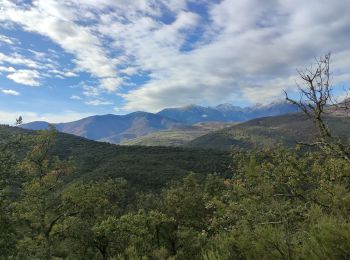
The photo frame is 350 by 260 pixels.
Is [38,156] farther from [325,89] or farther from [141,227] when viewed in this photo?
[325,89]

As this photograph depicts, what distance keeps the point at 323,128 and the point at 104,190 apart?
3795cm

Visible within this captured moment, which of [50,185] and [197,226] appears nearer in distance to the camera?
[50,185]

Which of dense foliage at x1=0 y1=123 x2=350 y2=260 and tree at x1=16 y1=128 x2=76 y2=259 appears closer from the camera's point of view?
dense foliage at x1=0 y1=123 x2=350 y2=260

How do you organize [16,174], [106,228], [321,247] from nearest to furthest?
[321,247], [16,174], [106,228]

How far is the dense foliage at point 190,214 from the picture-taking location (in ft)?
53.0

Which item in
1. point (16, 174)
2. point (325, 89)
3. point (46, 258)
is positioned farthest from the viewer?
point (46, 258)

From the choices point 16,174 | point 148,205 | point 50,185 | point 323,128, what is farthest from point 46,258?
point 148,205

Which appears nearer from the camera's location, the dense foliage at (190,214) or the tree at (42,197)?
the dense foliage at (190,214)

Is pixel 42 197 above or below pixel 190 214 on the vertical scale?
above

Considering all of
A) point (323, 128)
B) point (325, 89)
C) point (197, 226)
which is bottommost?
point (197, 226)

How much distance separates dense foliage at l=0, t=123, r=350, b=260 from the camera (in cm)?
1616

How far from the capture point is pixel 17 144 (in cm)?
2148

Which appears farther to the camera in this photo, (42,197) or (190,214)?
(190,214)

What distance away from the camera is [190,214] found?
4988cm
